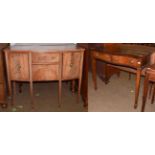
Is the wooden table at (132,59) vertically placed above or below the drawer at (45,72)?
above

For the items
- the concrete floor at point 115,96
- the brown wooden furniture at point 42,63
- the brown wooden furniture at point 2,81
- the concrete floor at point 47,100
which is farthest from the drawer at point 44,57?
the concrete floor at point 115,96

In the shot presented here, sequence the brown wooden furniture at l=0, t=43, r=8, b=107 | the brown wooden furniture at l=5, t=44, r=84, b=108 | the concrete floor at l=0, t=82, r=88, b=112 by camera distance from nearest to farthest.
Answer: the brown wooden furniture at l=5, t=44, r=84, b=108
the brown wooden furniture at l=0, t=43, r=8, b=107
the concrete floor at l=0, t=82, r=88, b=112

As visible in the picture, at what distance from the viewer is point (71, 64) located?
2.25 meters

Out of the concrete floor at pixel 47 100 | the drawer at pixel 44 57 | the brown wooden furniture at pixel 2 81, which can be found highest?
the drawer at pixel 44 57

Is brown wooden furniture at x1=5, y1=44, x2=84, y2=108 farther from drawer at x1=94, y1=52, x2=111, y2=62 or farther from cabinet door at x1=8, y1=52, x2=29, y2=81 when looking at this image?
drawer at x1=94, y1=52, x2=111, y2=62

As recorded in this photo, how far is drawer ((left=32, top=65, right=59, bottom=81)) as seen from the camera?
222cm

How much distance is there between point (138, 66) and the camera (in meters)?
2.29

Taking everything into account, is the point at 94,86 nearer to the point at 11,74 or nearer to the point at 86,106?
the point at 86,106

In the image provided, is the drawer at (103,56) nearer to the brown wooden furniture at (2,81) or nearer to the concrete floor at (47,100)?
the concrete floor at (47,100)

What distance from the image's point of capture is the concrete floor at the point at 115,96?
248cm

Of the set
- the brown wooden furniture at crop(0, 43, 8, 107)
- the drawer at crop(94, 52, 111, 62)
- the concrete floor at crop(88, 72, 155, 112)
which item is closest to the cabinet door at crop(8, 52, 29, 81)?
the brown wooden furniture at crop(0, 43, 8, 107)
